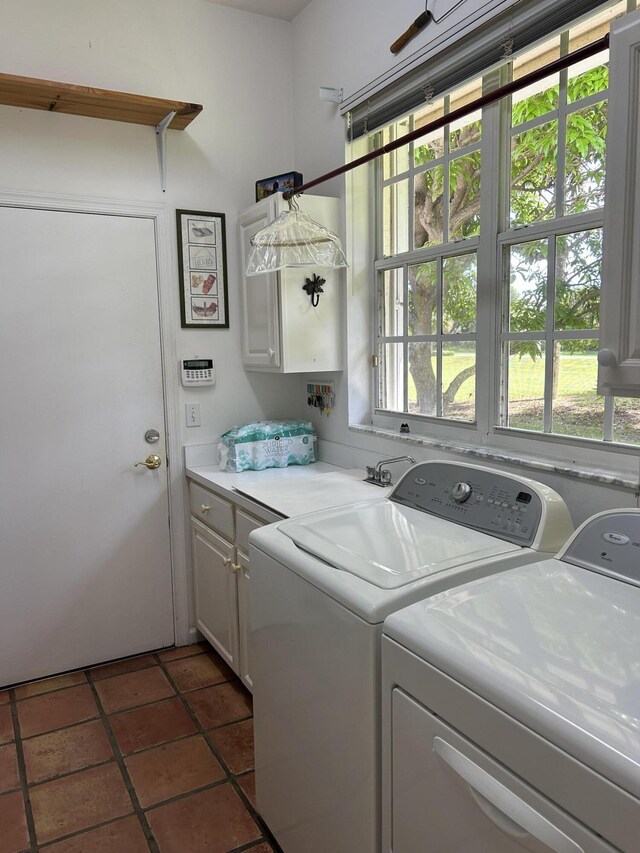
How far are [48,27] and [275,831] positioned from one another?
9.90 ft

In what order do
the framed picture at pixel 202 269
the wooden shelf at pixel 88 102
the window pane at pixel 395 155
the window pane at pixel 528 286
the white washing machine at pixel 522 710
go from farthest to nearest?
the framed picture at pixel 202 269, the window pane at pixel 395 155, the wooden shelf at pixel 88 102, the window pane at pixel 528 286, the white washing machine at pixel 522 710

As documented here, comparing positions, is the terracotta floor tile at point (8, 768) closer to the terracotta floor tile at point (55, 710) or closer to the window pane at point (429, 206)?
the terracotta floor tile at point (55, 710)

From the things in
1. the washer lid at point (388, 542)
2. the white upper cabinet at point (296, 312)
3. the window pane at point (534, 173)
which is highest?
the window pane at point (534, 173)

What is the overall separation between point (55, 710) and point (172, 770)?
0.67m

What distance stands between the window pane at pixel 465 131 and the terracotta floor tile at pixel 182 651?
2.44 metres

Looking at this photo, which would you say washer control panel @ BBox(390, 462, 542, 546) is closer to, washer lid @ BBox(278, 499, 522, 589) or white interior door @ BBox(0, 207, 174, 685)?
washer lid @ BBox(278, 499, 522, 589)

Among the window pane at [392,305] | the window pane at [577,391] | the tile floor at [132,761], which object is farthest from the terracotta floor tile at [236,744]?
the window pane at [392,305]

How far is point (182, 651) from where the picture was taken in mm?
Answer: 3004

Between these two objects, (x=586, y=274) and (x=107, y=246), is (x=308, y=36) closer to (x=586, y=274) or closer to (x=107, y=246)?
(x=107, y=246)

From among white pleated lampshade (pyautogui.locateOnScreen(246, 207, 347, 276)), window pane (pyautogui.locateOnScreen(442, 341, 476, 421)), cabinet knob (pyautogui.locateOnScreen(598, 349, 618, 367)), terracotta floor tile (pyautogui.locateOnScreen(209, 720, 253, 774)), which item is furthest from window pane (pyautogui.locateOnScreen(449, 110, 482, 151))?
terracotta floor tile (pyautogui.locateOnScreen(209, 720, 253, 774))

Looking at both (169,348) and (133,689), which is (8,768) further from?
(169,348)

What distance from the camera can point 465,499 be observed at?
175cm

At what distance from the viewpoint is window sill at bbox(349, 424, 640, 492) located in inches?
62.9

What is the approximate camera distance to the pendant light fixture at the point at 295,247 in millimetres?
2336
